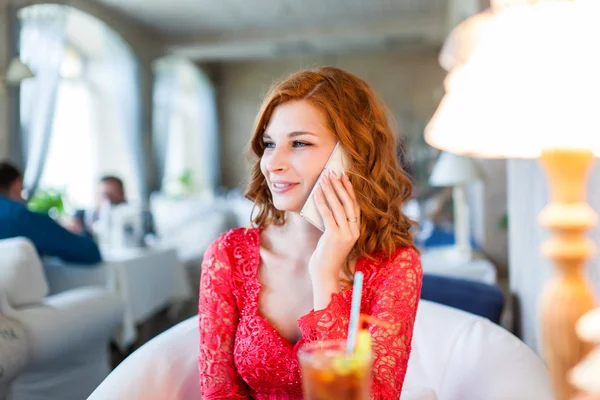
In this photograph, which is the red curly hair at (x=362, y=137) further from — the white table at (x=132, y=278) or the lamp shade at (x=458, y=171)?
the white table at (x=132, y=278)

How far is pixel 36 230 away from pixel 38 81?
7.97 feet

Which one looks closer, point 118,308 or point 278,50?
point 118,308

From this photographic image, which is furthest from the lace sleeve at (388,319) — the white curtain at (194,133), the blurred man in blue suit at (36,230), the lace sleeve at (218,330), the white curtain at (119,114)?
the white curtain at (194,133)

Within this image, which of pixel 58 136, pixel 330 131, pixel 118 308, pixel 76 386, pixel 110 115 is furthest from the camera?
pixel 110 115

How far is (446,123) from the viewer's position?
0.76 meters

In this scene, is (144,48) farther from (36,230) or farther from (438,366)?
(438,366)

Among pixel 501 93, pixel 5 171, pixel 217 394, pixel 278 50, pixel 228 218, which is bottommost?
pixel 228 218

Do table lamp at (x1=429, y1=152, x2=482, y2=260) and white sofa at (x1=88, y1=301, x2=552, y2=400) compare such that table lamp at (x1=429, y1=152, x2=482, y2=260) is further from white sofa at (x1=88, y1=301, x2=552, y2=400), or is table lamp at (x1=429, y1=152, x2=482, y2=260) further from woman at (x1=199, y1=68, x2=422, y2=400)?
woman at (x1=199, y1=68, x2=422, y2=400)

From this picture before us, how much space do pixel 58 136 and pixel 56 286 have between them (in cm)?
421

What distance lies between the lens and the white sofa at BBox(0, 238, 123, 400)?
94.0 inches

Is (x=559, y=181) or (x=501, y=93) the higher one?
(x=501, y=93)

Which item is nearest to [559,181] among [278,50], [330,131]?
[330,131]

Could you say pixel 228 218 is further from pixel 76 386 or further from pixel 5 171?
pixel 76 386

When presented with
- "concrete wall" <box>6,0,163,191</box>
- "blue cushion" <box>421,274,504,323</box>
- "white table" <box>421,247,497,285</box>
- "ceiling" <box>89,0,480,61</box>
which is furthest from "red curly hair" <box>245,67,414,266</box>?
"ceiling" <box>89,0,480,61</box>
